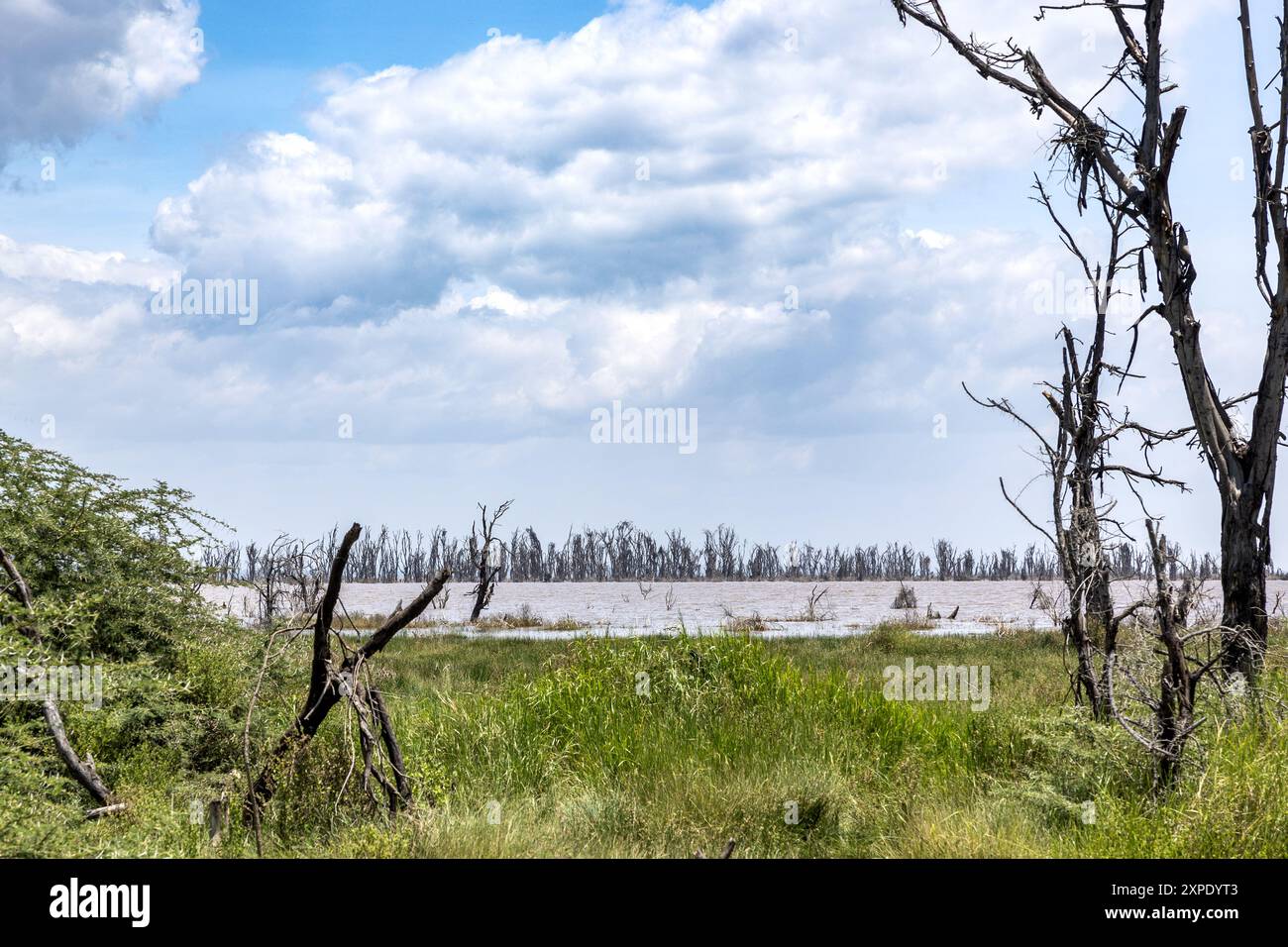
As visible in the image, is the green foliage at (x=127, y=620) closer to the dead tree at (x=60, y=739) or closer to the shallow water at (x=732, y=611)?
the dead tree at (x=60, y=739)

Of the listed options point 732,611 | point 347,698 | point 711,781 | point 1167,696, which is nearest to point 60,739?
point 347,698

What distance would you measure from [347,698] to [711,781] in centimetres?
295

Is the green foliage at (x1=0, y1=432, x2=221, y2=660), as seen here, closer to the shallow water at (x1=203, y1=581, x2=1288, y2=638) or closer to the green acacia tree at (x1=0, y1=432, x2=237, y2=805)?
the green acacia tree at (x1=0, y1=432, x2=237, y2=805)

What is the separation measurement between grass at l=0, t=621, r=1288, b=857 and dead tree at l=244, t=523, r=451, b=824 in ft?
0.75

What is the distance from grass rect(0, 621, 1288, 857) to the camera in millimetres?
6125

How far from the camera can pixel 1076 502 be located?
10328 mm

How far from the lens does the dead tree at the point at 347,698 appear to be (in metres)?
5.91

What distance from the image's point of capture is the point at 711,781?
25.5ft

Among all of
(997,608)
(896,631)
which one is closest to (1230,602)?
(896,631)
